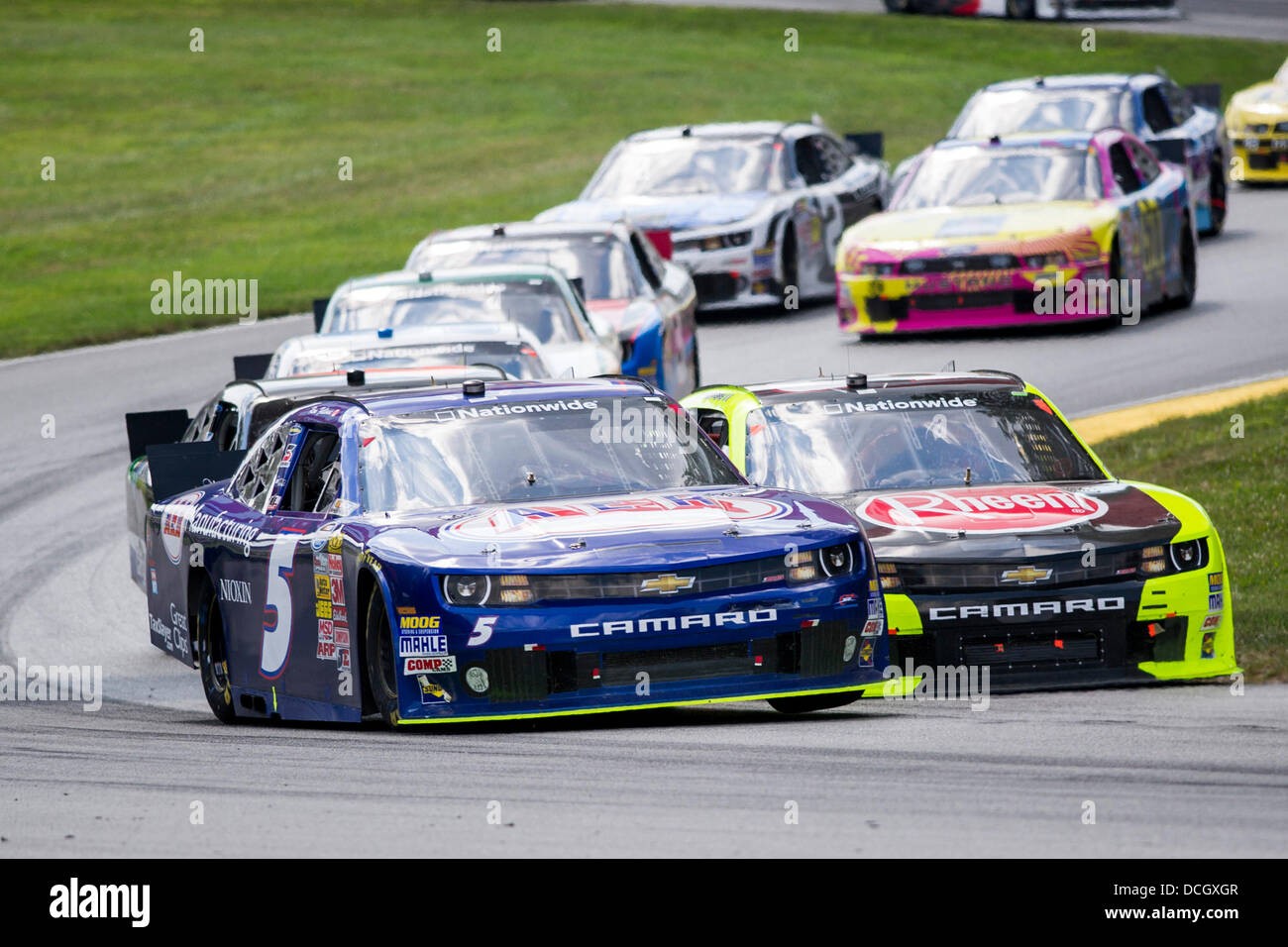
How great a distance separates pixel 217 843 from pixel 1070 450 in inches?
204

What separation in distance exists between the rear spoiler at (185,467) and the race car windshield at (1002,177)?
9.24 meters

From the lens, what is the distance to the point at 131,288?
27.3m

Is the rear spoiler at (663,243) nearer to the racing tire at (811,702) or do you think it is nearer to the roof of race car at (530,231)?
the roof of race car at (530,231)

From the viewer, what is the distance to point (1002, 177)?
19.7 metres

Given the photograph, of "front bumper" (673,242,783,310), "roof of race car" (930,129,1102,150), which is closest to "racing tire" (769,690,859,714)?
"roof of race car" (930,129,1102,150)

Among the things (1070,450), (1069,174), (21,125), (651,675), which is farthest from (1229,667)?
(21,125)

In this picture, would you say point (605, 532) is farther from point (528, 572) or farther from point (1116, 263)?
point (1116, 263)

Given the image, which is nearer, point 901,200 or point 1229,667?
point 1229,667

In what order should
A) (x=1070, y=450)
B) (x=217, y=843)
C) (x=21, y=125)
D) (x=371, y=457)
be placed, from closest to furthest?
1. (x=217, y=843)
2. (x=371, y=457)
3. (x=1070, y=450)
4. (x=21, y=125)

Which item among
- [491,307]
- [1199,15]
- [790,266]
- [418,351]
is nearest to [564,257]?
[491,307]

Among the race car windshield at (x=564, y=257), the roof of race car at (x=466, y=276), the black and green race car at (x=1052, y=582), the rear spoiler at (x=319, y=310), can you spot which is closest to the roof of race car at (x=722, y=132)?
the race car windshield at (x=564, y=257)

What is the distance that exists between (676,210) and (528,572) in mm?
13698

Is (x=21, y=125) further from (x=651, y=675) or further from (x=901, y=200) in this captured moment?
(x=651, y=675)
